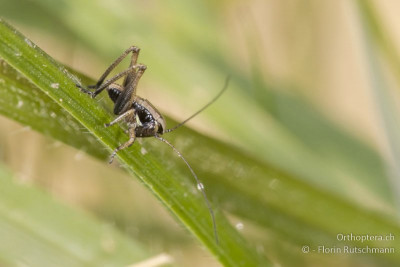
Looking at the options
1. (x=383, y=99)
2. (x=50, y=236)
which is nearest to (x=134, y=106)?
(x=50, y=236)

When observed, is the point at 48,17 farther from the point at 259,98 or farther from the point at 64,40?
the point at 259,98

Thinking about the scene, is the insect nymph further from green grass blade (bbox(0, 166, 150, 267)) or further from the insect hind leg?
green grass blade (bbox(0, 166, 150, 267))

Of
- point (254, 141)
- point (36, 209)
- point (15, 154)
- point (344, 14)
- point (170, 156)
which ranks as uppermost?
point (344, 14)

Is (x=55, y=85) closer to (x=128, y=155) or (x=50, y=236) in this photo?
(x=128, y=155)

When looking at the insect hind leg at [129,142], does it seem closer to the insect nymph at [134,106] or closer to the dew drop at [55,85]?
the insect nymph at [134,106]

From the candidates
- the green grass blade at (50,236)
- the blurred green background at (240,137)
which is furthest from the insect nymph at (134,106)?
the green grass blade at (50,236)

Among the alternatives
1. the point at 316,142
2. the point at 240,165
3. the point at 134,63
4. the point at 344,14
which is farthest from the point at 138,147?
the point at 344,14

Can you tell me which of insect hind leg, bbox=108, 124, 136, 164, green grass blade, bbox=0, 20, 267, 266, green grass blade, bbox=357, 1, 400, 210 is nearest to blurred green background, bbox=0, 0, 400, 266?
green grass blade, bbox=357, 1, 400, 210
